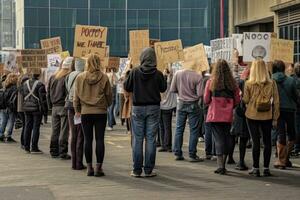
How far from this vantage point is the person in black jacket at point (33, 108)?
13.2 m

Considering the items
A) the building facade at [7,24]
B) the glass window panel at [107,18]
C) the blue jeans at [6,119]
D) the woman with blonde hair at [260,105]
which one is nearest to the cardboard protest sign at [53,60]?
the blue jeans at [6,119]

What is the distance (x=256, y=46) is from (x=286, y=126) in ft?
7.41

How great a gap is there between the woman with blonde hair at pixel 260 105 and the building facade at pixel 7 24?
7300 cm

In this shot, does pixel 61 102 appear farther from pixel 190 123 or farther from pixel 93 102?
pixel 190 123

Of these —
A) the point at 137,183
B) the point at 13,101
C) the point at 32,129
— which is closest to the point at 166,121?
the point at 32,129

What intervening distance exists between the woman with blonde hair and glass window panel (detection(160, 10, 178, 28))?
1974 inches

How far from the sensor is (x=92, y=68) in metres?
9.95

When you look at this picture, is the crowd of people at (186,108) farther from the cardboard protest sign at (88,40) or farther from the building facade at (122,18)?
the building facade at (122,18)

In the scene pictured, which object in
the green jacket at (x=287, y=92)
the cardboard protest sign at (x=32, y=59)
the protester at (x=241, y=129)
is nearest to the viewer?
the protester at (x=241, y=129)

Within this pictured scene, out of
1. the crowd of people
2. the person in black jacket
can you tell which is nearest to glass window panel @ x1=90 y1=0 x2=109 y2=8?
the person in black jacket

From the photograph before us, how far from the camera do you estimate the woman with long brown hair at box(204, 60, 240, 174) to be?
10.1 m

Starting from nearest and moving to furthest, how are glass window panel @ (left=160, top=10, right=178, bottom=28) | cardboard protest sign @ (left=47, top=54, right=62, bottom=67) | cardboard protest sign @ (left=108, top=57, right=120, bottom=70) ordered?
cardboard protest sign @ (left=47, top=54, right=62, bottom=67), cardboard protest sign @ (left=108, top=57, right=120, bottom=70), glass window panel @ (left=160, top=10, right=178, bottom=28)

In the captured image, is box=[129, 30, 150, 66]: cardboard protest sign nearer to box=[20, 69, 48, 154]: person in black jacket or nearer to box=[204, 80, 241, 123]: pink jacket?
box=[20, 69, 48, 154]: person in black jacket

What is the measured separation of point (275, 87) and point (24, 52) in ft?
32.6
